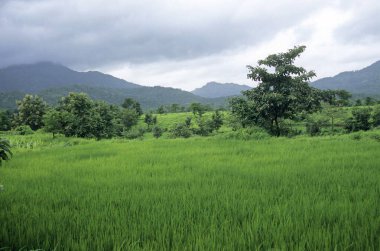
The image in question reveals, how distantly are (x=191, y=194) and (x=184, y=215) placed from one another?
3.32 feet

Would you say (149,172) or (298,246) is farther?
(149,172)

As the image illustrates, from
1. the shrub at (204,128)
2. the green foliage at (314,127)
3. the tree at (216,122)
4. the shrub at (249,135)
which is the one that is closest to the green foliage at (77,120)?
the shrub at (249,135)

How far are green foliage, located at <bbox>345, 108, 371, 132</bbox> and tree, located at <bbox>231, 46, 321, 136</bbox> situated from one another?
1045 inches

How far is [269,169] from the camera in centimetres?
679

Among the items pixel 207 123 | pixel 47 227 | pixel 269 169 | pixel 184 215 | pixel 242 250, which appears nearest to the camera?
pixel 242 250

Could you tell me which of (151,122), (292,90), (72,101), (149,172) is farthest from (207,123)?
(149,172)

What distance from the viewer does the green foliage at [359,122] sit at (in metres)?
39.1

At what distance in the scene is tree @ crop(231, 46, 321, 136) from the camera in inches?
645

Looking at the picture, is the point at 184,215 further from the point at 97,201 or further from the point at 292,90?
the point at 292,90

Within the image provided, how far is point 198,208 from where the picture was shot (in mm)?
4117

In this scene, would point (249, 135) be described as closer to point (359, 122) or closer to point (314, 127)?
point (314, 127)

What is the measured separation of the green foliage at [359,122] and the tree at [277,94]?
87.1ft

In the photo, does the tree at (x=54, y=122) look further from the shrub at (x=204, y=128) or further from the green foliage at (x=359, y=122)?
the green foliage at (x=359, y=122)

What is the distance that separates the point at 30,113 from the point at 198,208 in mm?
50870
